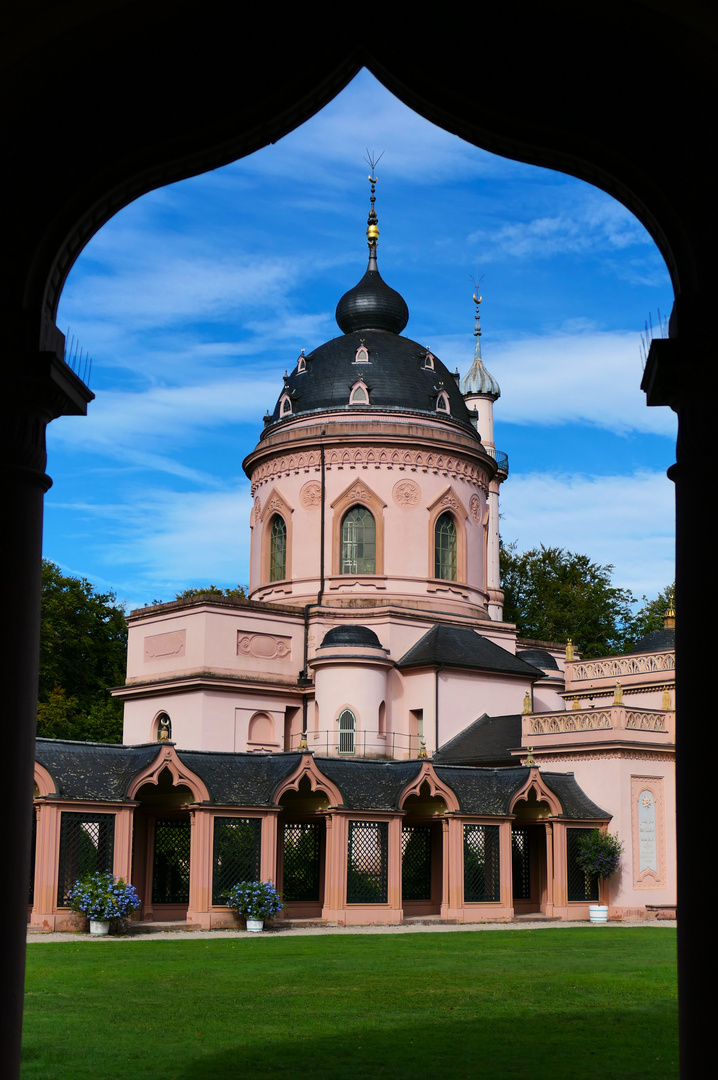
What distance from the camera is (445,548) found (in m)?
50.2

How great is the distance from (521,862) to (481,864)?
11.3ft

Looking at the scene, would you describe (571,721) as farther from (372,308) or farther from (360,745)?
(372,308)

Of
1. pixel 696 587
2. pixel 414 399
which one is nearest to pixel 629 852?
pixel 414 399

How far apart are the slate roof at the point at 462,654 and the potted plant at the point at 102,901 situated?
19319 millimetres

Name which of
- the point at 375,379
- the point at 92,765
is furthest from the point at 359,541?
the point at 92,765

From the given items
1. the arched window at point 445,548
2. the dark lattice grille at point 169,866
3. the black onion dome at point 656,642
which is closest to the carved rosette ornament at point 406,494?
the arched window at point 445,548

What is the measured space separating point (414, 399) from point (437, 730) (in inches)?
531

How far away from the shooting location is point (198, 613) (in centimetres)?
4628

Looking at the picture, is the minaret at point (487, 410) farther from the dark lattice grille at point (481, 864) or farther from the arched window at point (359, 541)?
the dark lattice grille at point (481, 864)

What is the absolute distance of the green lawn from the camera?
11.9 m

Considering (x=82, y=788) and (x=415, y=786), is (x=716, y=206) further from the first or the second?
(x=415, y=786)

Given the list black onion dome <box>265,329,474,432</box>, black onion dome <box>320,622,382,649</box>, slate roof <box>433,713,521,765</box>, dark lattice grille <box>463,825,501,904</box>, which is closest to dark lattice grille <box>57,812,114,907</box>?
dark lattice grille <box>463,825,501,904</box>

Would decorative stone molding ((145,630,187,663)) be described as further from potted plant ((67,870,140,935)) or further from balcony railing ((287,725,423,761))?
potted plant ((67,870,140,935))

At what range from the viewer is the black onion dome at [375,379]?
168 ft
